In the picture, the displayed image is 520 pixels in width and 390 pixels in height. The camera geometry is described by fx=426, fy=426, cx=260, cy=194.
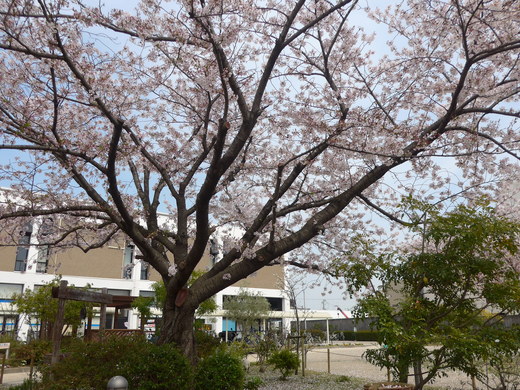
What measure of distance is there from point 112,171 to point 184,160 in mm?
3942

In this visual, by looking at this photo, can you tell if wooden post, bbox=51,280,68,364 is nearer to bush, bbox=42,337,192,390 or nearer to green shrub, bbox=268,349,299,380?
bush, bbox=42,337,192,390

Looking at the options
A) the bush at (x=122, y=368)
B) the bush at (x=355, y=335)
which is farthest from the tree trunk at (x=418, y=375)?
the bush at (x=355, y=335)

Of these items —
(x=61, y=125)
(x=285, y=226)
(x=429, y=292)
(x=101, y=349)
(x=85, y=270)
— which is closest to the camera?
(x=429, y=292)

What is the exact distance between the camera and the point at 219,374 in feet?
21.7

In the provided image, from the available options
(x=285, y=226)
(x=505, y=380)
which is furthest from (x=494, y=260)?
(x=285, y=226)

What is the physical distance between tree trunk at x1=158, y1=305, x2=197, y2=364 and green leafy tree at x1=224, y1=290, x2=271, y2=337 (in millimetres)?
19410

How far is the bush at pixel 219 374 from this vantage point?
6508mm

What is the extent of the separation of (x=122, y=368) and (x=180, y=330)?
1.39 metres

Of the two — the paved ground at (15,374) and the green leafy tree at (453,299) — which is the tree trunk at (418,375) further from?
the paved ground at (15,374)

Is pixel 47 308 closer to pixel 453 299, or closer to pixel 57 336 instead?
pixel 57 336

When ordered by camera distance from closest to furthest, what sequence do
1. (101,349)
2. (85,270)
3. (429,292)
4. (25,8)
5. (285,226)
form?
(25,8), (429,292), (101,349), (285,226), (85,270)

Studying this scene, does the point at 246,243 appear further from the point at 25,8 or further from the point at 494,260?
the point at 25,8

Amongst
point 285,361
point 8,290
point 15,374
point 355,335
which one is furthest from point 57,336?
point 355,335

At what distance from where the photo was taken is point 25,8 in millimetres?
5449
